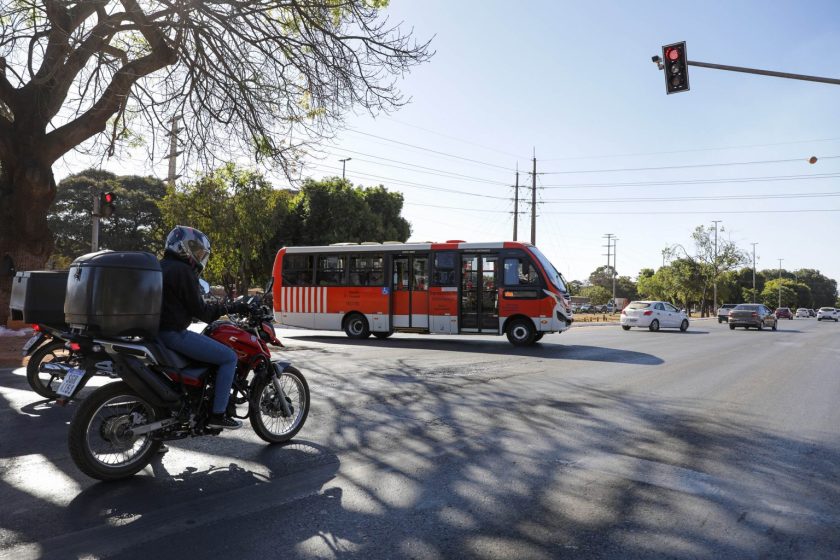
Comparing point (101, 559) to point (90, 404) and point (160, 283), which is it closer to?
point (90, 404)

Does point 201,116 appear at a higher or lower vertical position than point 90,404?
higher

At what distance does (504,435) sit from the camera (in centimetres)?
576

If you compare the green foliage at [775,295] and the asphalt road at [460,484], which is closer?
the asphalt road at [460,484]

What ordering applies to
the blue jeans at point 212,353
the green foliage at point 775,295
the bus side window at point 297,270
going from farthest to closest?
the green foliage at point 775,295 < the bus side window at point 297,270 < the blue jeans at point 212,353

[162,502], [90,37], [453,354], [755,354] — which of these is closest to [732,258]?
[755,354]

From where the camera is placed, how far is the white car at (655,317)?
28891mm

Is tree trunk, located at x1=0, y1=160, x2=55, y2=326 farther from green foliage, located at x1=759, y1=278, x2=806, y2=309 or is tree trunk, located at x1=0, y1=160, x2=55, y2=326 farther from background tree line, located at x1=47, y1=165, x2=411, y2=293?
green foliage, located at x1=759, y1=278, x2=806, y2=309

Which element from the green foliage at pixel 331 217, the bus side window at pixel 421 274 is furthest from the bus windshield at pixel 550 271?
the green foliage at pixel 331 217

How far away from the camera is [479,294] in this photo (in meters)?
16.8

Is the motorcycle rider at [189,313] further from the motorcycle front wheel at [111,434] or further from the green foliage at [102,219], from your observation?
the green foliage at [102,219]

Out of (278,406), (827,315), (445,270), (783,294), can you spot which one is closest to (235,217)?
(445,270)

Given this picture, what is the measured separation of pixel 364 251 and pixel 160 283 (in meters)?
14.0

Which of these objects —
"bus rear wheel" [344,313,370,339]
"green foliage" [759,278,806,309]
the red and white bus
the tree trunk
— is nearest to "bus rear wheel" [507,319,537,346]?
the red and white bus

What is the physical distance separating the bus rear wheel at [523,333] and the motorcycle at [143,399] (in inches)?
467
